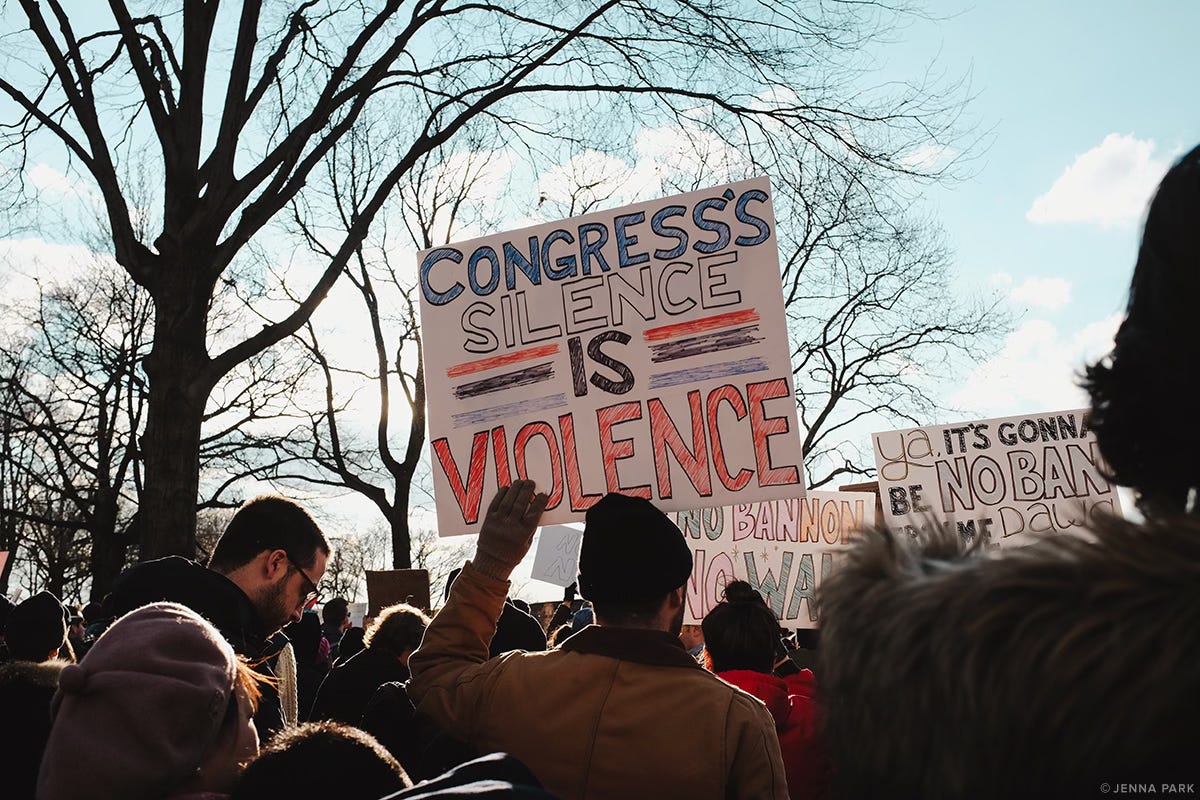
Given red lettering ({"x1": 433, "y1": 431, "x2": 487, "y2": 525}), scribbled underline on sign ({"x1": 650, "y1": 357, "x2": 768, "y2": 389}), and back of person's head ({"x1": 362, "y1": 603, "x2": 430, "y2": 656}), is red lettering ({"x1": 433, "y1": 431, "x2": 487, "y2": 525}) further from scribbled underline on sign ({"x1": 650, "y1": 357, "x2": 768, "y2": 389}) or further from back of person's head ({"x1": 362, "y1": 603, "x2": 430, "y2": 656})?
back of person's head ({"x1": 362, "y1": 603, "x2": 430, "y2": 656})

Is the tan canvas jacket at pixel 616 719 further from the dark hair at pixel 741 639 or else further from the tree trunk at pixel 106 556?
the tree trunk at pixel 106 556

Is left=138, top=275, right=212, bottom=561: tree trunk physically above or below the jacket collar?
above


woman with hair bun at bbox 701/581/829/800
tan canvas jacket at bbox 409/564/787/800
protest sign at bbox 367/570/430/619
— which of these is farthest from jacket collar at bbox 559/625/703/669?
protest sign at bbox 367/570/430/619

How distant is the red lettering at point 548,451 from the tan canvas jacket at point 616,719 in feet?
3.49

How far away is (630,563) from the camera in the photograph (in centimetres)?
241

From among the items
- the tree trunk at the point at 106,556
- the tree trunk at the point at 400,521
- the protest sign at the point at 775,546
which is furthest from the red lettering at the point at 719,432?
the tree trunk at the point at 106,556

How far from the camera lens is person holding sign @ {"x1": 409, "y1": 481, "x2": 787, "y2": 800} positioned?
2.18m

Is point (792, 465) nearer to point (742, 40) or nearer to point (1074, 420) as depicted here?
point (742, 40)

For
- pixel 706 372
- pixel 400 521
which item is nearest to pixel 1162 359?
pixel 706 372

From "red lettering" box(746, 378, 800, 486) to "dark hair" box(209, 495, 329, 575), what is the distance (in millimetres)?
1601

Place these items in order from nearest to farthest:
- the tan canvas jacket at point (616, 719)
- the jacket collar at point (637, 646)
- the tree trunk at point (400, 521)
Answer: the tan canvas jacket at point (616, 719) < the jacket collar at point (637, 646) < the tree trunk at point (400, 521)

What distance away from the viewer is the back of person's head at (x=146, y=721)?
183 centimetres

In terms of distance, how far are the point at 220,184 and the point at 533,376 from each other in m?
4.46

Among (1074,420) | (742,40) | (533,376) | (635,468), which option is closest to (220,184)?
(742,40)
